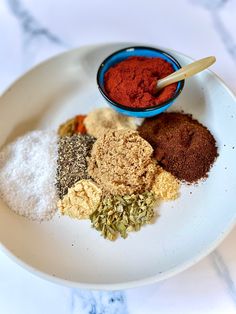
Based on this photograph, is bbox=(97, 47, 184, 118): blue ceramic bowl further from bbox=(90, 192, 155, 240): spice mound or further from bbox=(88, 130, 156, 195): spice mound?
bbox=(90, 192, 155, 240): spice mound

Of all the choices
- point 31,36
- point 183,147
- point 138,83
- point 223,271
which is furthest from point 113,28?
point 223,271

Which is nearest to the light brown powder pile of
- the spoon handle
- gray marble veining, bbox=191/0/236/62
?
the spoon handle

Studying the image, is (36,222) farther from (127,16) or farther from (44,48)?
(127,16)

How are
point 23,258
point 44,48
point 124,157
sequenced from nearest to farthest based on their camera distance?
point 23,258 < point 124,157 < point 44,48

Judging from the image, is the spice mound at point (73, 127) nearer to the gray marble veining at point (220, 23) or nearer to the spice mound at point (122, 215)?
the spice mound at point (122, 215)

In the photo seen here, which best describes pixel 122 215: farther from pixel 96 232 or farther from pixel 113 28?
pixel 113 28

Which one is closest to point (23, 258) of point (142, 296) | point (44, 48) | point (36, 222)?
point (36, 222)

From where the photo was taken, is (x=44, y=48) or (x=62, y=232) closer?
(x=62, y=232)

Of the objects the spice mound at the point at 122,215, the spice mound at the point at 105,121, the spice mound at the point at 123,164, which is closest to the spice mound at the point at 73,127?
the spice mound at the point at 105,121
